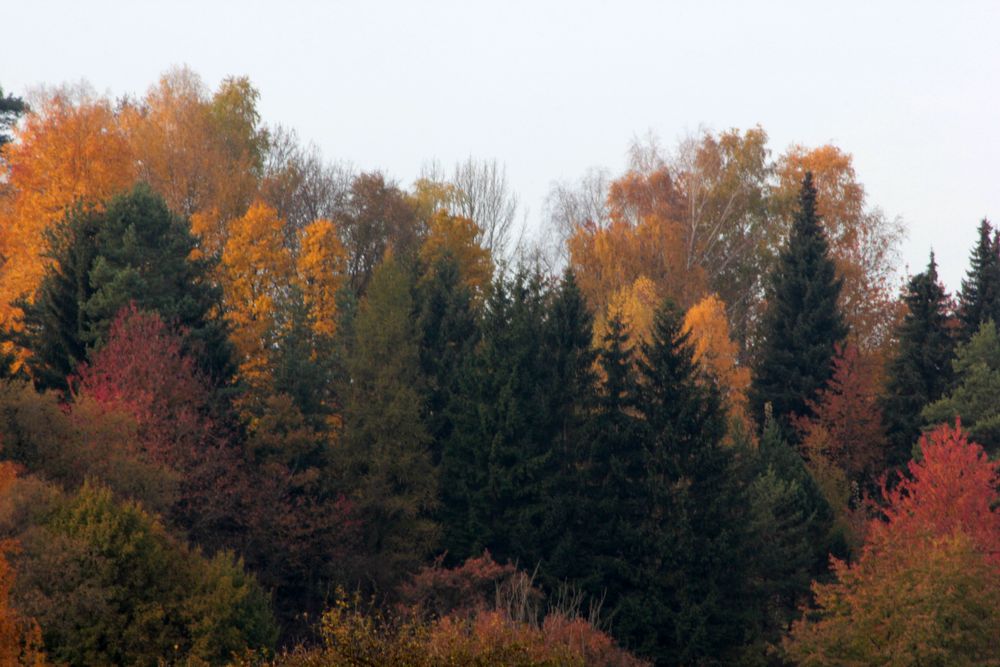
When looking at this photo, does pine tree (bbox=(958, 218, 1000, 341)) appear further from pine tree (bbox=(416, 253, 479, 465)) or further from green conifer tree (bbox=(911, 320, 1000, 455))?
pine tree (bbox=(416, 253, 479, 465))

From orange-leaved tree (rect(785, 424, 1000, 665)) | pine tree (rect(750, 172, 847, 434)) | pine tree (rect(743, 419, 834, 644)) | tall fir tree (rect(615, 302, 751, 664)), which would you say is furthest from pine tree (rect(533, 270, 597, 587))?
pine tree (rect(750, 172, 847, 434))

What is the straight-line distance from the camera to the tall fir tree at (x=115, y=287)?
47.8 metres

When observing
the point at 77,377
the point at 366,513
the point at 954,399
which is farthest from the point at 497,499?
the point at 954,399

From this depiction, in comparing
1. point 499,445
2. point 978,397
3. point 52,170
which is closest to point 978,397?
point 978,397

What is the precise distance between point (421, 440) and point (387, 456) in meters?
2.47

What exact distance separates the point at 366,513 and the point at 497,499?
16.9ft

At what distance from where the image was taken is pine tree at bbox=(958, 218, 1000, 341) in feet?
232

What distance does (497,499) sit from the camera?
5147cm

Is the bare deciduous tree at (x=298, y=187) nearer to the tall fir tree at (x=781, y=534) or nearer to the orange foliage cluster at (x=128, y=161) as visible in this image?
the orange foliage cluster at (x=128, y=161)

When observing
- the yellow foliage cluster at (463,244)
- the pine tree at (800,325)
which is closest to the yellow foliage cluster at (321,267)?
the yellow foliage cluster at (463,244)

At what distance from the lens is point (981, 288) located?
71.6m

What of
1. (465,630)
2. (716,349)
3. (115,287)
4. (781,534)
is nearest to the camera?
(465,630)

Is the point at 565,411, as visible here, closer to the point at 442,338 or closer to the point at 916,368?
the point at 442,338

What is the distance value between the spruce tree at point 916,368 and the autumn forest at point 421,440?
0.18 m
